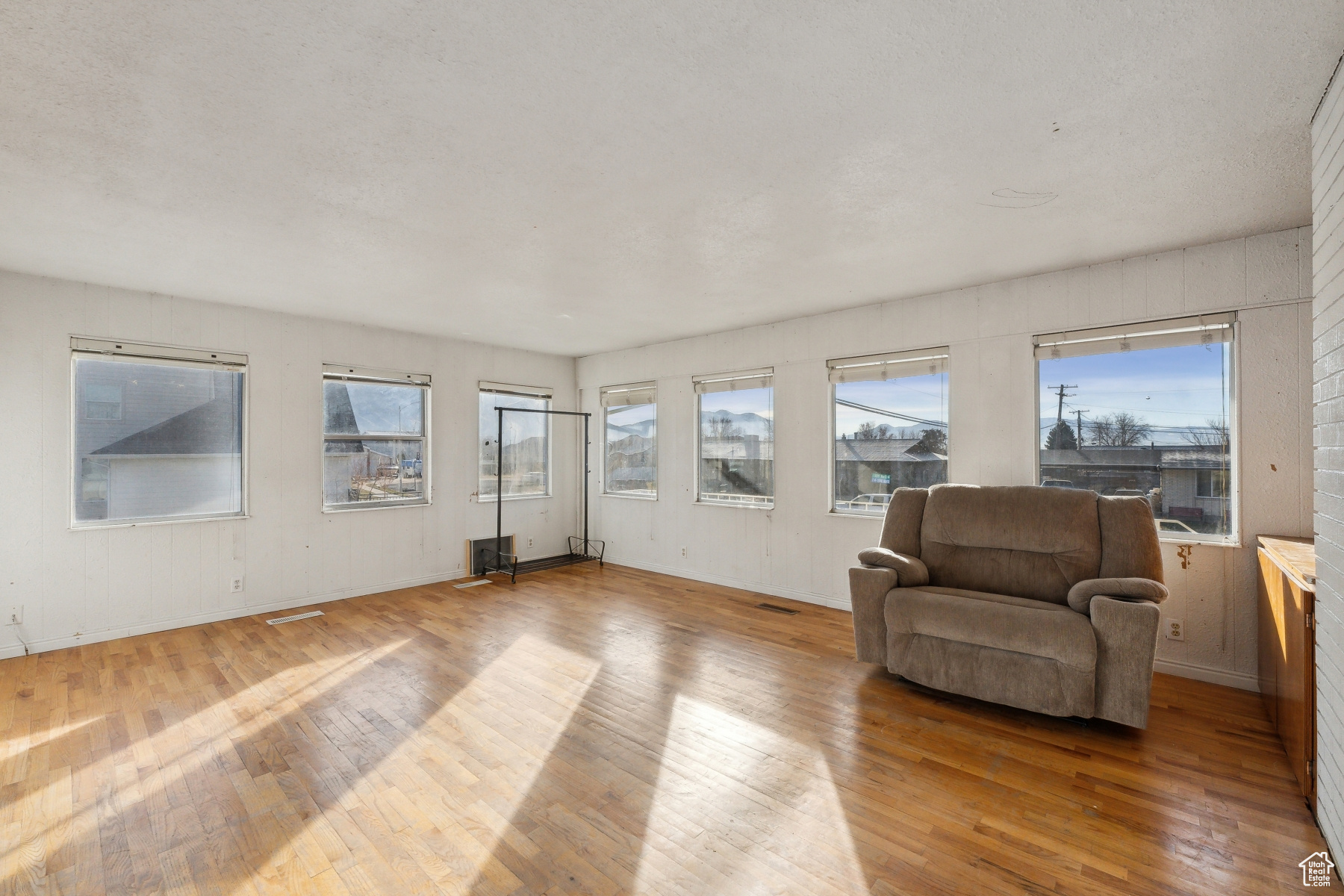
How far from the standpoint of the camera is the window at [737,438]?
5.46 meters

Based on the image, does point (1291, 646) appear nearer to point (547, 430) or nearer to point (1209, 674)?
point (1209, 674)

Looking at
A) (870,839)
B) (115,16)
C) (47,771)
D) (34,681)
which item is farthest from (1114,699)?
(34,681)

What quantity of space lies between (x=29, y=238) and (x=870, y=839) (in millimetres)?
5094

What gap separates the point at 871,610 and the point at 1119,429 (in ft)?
6.75

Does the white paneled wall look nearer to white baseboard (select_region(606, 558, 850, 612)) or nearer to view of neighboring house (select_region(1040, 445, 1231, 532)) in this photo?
view of neighboring house (select_region(1040, 445, 1231, 532))

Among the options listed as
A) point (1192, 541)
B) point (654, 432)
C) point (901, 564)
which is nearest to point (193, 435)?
point (654, 432)

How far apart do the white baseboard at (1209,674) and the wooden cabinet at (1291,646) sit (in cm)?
15

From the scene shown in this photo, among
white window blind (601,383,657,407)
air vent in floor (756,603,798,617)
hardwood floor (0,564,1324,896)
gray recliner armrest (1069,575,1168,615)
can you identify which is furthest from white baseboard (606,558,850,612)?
gray recliner armrest (1069,575,1168,615)

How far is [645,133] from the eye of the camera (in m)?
2.15

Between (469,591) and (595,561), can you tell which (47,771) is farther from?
(595,561)

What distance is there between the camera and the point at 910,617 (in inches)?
122

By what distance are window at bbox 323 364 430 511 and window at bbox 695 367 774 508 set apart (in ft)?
9.42

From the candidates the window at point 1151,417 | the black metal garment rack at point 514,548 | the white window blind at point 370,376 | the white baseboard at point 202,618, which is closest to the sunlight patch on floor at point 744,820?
the window at point 1151,417

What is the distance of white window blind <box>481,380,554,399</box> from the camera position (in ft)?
20.7
